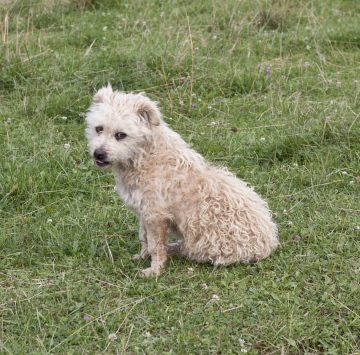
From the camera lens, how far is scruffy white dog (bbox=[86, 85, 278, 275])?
162 inches

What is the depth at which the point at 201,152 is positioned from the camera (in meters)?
6.01

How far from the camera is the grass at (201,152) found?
12.0ft

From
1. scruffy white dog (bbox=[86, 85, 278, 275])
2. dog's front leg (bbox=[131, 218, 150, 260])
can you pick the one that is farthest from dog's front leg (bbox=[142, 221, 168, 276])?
dog's front leg (bbox=[131, 218, 150, 260])

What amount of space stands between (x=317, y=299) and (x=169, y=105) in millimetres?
3323

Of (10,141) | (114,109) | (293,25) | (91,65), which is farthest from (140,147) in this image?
(293,25)

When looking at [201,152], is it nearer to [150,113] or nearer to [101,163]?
[150,113]

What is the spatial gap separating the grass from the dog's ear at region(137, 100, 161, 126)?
3.89 feet

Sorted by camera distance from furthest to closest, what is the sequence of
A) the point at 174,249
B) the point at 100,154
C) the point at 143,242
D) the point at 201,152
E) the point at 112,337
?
the point at 201,152, the point at 174,249, the point at 143,242, the point at 100,154, the point at 112,337

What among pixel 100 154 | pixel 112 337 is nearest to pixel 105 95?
pixel 100 154

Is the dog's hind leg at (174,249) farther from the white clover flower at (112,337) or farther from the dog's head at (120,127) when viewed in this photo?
the white clover flower at (112,337)

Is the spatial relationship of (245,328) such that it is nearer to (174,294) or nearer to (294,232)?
(174,294)

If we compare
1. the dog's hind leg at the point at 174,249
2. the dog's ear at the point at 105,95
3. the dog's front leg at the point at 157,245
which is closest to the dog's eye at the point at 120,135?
the dog's ear at the point at 105,95

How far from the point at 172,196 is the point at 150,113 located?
0.69 meters

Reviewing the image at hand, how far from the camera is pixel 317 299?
3916 millimetres
